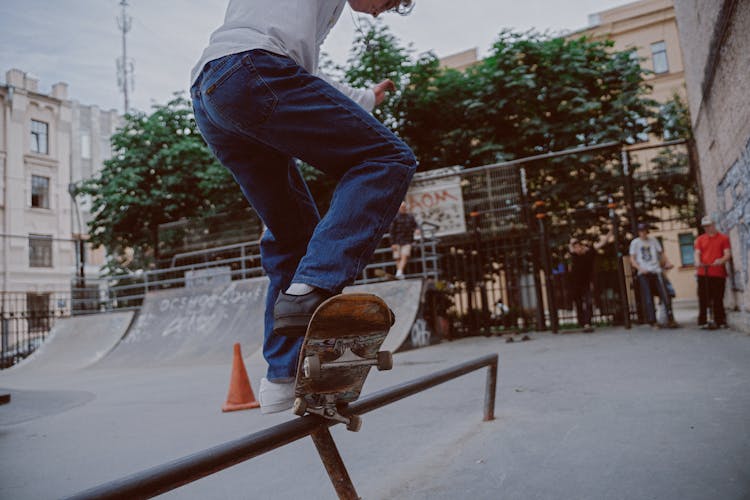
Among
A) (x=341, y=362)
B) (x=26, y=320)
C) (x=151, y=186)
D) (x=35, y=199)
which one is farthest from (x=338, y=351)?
(x=35, y=199)

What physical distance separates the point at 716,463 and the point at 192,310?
41.4 feet

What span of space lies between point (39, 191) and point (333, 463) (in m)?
26.2

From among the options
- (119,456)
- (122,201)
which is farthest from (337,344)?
(122,201)

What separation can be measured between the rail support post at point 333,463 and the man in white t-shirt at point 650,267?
31.4 ft

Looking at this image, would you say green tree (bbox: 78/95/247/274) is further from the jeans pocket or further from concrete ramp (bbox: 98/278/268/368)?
the jeans pocket

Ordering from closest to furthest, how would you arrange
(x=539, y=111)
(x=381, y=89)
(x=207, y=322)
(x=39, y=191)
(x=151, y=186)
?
(x=381, y=89) → (x=207, y=322) → (x=539, y=111) → (x=151, y=186) → (x=39, y=191)

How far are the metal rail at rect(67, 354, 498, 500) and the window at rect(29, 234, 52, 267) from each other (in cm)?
1941

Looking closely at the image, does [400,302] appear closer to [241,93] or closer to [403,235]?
[403,235]

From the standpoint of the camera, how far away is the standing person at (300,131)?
160 cm

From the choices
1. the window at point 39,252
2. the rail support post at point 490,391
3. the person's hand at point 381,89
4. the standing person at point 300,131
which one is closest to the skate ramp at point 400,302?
the rail support post at point 490,391

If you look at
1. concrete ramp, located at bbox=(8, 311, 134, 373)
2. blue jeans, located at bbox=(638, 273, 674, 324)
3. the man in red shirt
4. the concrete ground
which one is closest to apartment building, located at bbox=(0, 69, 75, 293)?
concrete ramp, located at bbox=(8, 311, 134, 373)

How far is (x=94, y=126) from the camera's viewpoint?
1549 inches

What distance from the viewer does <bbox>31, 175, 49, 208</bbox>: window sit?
22.2 m

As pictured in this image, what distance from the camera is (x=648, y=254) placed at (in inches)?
403
